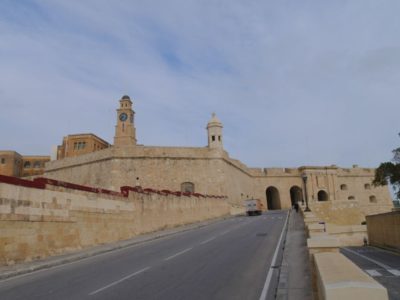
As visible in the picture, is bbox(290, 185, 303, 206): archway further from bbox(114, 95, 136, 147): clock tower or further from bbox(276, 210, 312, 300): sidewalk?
bbox(276, 210, 312, 300): sidewalk

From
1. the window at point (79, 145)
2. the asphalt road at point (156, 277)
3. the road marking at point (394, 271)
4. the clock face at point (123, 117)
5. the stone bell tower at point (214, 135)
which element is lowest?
the road marking at point (394, 271)

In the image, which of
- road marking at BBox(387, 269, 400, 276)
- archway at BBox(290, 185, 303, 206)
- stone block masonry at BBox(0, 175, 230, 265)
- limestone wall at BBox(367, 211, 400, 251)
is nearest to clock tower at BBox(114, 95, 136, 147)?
archway at BBox(290, 185, 303, 206)

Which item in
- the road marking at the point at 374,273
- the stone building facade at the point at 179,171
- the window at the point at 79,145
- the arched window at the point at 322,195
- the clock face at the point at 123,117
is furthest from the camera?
the window at the point at 79,145

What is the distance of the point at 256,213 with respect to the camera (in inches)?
→ 1550

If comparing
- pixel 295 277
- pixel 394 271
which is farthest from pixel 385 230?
pixel 295 277

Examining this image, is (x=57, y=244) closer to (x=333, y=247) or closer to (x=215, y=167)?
(x=333, y=247)

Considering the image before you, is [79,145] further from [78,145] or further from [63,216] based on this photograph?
[63,216]

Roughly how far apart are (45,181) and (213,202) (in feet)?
81.5

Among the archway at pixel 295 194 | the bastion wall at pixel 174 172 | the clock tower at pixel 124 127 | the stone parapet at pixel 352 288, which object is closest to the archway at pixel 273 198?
the archway at pixel 295 194

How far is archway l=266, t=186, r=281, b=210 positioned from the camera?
61431mm

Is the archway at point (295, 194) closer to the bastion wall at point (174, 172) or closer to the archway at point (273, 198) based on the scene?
the archway at point (273, 198)

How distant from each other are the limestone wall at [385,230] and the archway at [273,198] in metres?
32.3

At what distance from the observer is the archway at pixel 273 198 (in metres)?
61.4

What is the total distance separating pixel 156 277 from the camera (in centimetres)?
873
